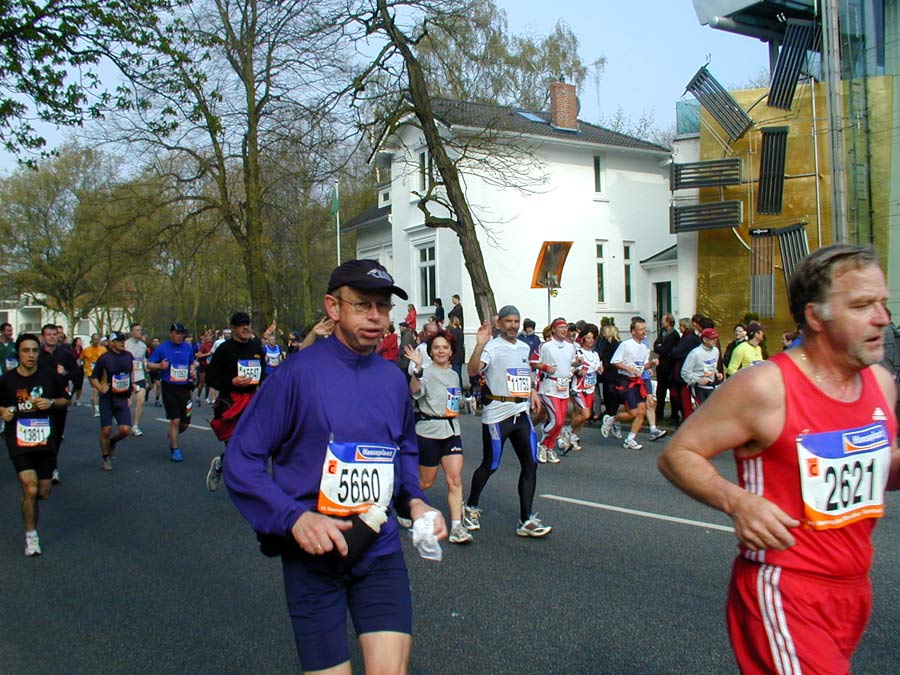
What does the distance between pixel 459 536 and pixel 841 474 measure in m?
4.92

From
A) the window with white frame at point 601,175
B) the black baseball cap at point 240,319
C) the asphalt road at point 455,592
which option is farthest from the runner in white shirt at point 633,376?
the window with white frame at point 601,175

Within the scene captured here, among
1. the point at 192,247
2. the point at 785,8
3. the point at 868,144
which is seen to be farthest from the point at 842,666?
the point at 192,247

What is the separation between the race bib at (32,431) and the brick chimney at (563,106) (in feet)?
88.1

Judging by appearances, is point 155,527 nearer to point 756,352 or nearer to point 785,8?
point 756,352

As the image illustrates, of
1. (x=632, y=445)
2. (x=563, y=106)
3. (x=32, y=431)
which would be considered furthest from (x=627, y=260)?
(x=32, y=431)

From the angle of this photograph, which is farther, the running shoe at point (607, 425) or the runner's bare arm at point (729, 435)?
the running shoe at point (607, 425)

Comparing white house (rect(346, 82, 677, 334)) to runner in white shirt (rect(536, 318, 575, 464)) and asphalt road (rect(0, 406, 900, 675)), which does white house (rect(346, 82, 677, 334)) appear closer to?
runner in white shirt (rect(536, 318, 575, 464))

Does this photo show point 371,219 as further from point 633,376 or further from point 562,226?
point 633,376

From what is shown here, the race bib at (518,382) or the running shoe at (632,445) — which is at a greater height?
the race bib at (518,382)

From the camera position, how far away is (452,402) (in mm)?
7566

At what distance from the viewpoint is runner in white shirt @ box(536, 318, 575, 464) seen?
12.0 meters

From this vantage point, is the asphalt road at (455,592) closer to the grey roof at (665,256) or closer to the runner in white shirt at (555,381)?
the runner in white shirt at (555,381)

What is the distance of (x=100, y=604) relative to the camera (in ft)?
19.2

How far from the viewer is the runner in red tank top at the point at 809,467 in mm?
2467
